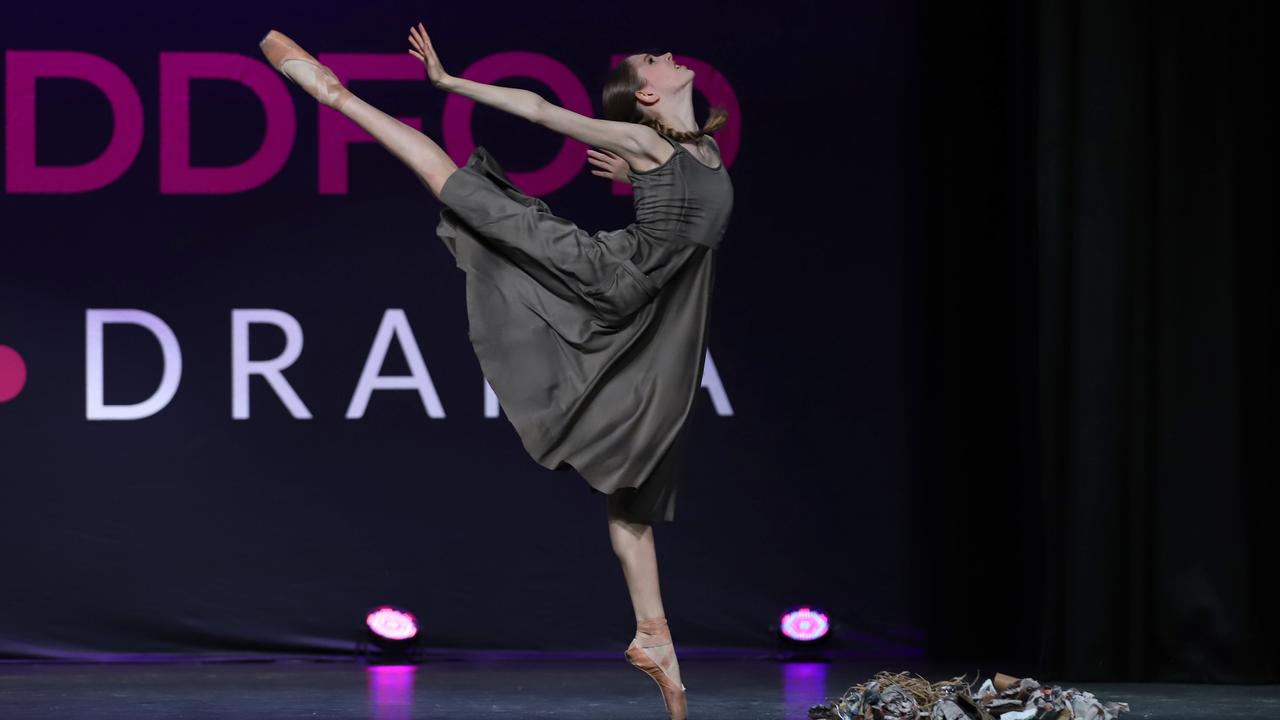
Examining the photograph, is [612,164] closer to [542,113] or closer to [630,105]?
A: [630,105]

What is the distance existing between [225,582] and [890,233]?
2.32 metres

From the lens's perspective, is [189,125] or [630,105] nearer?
[630,105]

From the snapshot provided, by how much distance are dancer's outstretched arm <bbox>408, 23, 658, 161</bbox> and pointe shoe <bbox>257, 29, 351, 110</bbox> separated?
180mm

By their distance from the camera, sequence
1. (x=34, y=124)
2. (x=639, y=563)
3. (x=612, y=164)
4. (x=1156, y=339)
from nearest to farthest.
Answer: (x=639, y=563) → (x=612, y=164) → (x=1156, y=339) → (x=34, y=124)

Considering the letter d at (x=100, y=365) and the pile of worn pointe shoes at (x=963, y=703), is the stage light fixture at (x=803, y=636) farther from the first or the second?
the letter d at (x=100, y=365)

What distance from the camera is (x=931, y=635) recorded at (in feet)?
15.8

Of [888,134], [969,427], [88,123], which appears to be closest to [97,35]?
[88,123]

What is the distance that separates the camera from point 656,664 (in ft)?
9.85

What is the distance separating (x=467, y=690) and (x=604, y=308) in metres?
1.44

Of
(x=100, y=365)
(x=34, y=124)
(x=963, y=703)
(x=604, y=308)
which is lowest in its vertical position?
(x=963, y=703)

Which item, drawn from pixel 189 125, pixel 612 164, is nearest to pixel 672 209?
pixel 612 164

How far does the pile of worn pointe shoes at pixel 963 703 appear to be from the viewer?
293cm

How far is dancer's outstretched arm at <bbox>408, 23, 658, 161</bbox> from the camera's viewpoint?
9.53ft

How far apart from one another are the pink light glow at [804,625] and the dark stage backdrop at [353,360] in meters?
0.10
